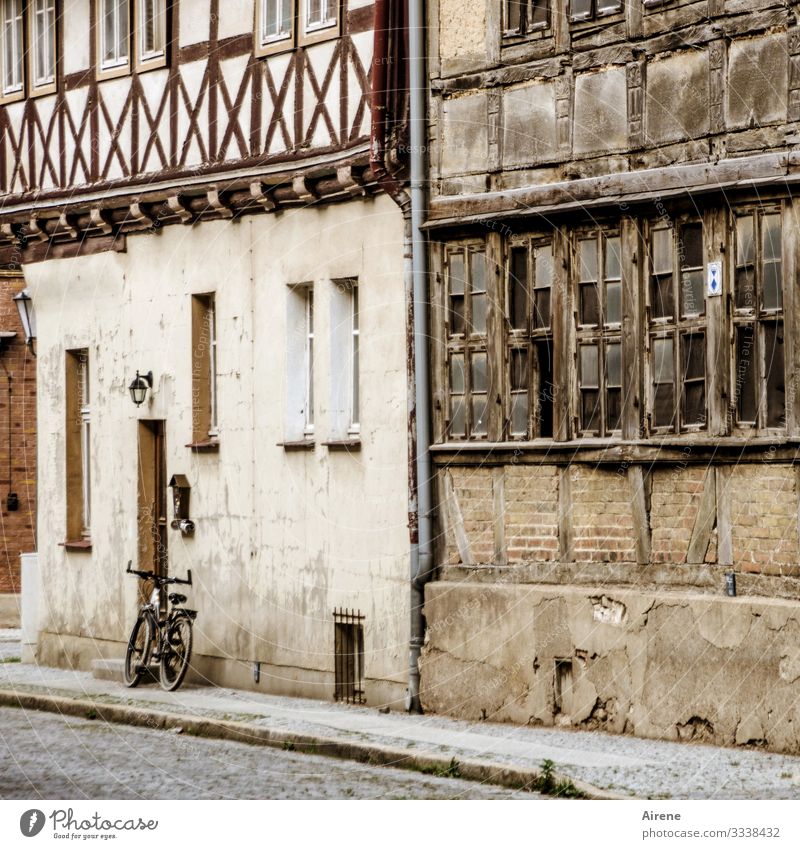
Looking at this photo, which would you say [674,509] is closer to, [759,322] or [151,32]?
[759,322]

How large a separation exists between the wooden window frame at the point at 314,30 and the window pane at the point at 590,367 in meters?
4.03

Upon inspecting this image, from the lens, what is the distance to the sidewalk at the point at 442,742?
42.2ft

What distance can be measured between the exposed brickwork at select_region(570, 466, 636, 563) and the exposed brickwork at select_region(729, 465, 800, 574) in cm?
110

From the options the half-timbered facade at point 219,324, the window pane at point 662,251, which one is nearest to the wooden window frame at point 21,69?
the half-timbered facade at point 219,324

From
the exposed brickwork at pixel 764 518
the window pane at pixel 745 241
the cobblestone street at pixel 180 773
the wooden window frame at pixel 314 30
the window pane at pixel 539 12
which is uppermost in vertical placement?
the wooden window frame at pixel 314 30

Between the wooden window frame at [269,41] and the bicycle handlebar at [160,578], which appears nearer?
the wooden window frame at [269,41]

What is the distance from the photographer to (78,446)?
75.4ft

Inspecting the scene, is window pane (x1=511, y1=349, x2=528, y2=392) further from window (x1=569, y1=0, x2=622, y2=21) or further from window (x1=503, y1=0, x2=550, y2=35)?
window (x1=569, y1=0, x2=622, y2=21)

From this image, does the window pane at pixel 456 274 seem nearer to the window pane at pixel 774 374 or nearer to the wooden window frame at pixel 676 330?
the wooden window frame at pixel 676 330

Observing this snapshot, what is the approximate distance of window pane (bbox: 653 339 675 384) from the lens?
1515cm

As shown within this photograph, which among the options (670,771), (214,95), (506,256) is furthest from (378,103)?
(670,771)

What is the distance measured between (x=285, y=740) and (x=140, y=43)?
825cm

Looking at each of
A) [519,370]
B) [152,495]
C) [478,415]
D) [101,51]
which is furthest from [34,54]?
[519,370]
